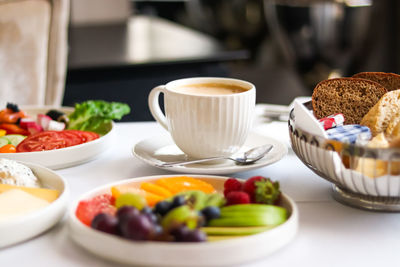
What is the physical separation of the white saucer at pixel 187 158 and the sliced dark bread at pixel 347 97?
0.11 m

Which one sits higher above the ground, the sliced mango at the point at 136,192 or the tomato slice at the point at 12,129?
the sliced mango at the point at 136,192

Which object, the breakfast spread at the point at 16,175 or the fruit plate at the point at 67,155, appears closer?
the breakfast spread at the point at 16,175

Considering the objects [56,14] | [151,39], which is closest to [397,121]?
[56,14]

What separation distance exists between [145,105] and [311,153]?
1.80m

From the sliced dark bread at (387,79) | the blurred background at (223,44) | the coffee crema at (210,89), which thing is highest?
the sliced dark bread at (387,79)

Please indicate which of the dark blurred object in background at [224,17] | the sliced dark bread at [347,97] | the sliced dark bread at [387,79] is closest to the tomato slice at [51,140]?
the sliced dark bread at [347,97]

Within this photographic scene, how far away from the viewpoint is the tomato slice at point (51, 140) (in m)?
1.00

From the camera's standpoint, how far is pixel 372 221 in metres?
0.77

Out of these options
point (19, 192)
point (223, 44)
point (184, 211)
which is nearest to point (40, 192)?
point (19, 192)

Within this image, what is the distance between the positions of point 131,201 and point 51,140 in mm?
410

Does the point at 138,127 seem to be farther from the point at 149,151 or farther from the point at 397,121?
the point at 397,121

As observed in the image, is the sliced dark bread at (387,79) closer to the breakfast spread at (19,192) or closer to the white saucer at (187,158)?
the white saucer at (187,158)

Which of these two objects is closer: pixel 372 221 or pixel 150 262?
pixel 150 262

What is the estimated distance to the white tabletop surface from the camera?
2.15 ft
